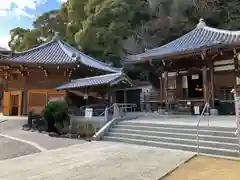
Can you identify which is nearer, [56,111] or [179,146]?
[179,146]

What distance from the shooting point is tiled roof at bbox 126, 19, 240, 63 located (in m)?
12.2

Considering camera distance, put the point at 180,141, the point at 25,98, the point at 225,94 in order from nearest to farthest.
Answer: the point at 180,141, the point at 225,94, the point at 25,98

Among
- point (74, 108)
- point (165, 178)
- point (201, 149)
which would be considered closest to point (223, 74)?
point (201, 149)

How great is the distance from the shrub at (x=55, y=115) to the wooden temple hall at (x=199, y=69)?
6.35m

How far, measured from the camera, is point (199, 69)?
14.7 meters

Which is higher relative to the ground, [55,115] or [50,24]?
[50,24]

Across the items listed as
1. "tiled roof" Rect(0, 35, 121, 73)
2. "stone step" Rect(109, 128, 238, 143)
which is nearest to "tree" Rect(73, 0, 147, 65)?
"tiled roof" Rect(0, 35, 121, 73)

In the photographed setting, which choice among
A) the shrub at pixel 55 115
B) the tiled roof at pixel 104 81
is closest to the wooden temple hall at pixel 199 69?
the tiled roof at pixel 104 81

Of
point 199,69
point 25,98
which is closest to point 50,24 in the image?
point 25,98

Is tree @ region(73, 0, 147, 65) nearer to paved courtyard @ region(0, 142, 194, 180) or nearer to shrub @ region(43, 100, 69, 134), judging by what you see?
shrub @ region(43, 100, 69, 134)

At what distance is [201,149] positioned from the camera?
6.91m

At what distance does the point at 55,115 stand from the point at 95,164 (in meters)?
6.83

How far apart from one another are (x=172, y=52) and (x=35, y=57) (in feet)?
34.3

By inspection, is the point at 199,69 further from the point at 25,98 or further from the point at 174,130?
the point at 25,98
